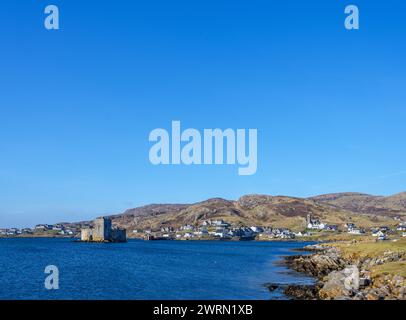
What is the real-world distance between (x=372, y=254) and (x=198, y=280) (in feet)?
129

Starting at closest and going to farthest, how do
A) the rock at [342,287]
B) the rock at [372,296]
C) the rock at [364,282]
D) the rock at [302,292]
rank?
the rock at [372,296] < the rock at [342,287] < the rock at [364,282] < the rock at [302,292]

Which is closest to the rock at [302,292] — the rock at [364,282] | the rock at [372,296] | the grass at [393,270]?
the rock at [364,282]

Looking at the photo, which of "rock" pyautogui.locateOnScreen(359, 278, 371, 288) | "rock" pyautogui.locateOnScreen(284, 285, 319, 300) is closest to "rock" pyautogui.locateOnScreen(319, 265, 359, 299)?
"rock" pyautogui.locateOnScreen(359, 278, 371, 288)

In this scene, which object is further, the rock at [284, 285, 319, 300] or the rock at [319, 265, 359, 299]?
the rock at [284, 285, 319, 300]

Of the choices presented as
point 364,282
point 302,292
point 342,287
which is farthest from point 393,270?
point 302,292

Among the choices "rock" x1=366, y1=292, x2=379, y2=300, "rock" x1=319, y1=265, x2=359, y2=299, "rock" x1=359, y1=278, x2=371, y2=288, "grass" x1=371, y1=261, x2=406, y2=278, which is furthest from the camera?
"grass" x1=371, y1=261, x2=406, y2=278

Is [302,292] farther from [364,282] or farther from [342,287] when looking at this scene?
[364,282]

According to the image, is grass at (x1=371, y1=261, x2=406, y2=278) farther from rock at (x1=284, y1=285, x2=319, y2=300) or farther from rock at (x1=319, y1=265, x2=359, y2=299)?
rock at (x1=284, y1=285, x2=319, y2=300)

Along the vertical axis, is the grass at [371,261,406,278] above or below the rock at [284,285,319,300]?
above

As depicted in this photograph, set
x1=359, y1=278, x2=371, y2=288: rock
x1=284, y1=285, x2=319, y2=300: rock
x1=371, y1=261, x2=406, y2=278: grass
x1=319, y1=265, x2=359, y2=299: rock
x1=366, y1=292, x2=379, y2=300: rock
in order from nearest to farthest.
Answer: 1. x1=366, y1=292, x2=379, y2=300: rock
2. x1=319, y1=265, x2=359, y2=299: rock
3. x1=359, y1=278, x2=371, y2=288: rock
4. x1=371, y1=261, x2=406, y2=278: grass
5. x1=284, y1=285, x2=319, y2=300: rock

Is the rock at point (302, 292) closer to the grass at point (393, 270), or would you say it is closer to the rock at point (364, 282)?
the rock at point (364, 282)
